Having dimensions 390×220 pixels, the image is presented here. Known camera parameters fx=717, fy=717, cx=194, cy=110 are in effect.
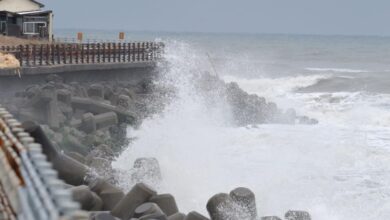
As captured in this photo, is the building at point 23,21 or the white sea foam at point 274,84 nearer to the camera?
the building at point 23,21

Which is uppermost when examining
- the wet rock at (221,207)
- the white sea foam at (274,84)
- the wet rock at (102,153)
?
the wet rock at (221,207)

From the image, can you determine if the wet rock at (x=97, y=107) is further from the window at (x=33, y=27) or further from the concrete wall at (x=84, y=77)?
the window at (x=33, y=27)

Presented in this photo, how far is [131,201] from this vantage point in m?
8.94

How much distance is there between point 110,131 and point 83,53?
7.52m

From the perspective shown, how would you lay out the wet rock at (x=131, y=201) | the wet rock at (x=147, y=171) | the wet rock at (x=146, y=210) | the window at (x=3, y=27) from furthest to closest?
the window at (x=3, y=27), the wet rock at (x=147, y=171), the wet rock at (x=131, y=201), the wet rock at (x=146, y=210)

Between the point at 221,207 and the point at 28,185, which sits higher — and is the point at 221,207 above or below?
below

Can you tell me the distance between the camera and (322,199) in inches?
510

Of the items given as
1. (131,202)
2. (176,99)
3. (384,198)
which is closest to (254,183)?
(384,198)

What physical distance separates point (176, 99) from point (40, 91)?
759cm

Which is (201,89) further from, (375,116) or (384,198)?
(384,198)

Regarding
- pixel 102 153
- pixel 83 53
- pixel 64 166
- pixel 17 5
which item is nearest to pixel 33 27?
pixel 17 5

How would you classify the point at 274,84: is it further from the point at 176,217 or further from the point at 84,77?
the point at 176,217

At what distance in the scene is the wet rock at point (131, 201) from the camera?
8.84 metres

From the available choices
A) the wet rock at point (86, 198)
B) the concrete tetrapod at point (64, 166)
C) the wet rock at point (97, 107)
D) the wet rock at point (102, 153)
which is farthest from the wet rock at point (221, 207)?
the wet rock at point (97, 107)
